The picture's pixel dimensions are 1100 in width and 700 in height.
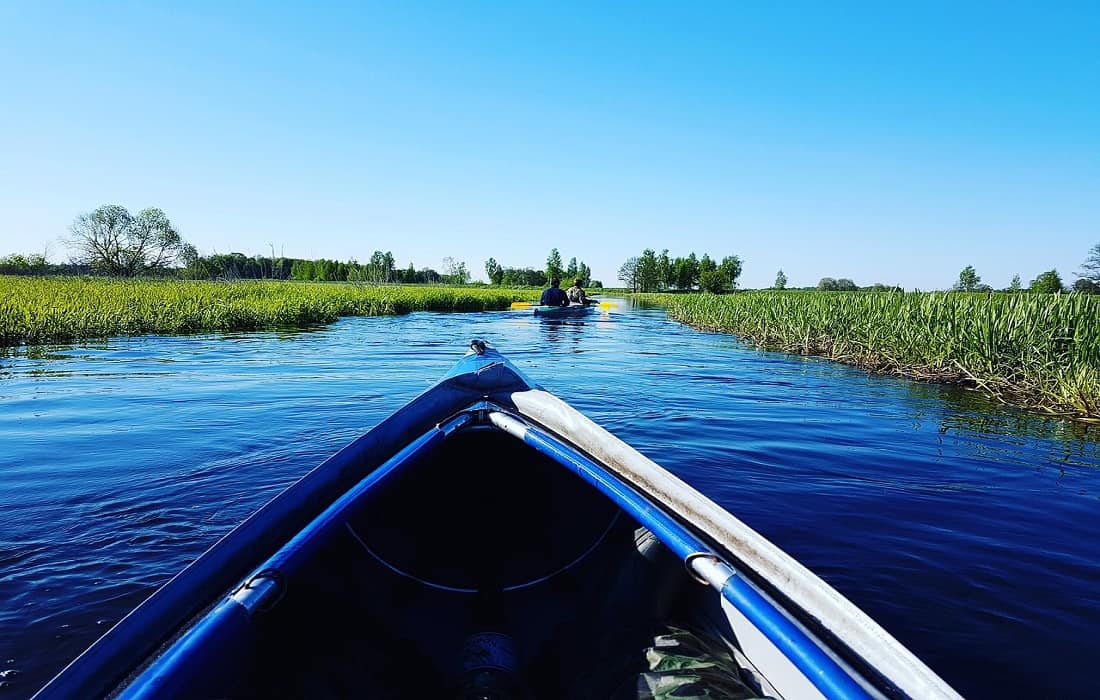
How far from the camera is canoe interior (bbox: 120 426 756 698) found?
222 cm

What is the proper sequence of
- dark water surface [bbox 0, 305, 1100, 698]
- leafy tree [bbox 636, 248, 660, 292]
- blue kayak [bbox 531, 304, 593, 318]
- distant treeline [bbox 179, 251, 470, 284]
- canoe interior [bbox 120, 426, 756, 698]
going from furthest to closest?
leafy tree [bbox 636, 248, 660, 292], distant treeline [bbox 179, 251, 470, 284], blue kayak [bbox 531, 304, 593, 318], dark water surface [bbox 0, 305, 1100, 698], canoe interior [bbox 120, 426, 756, 698]

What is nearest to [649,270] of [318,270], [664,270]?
[664,270]

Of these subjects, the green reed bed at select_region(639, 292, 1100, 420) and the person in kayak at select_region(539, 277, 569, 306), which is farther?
the person in kayak at select_region(539, 277, 569, 306)

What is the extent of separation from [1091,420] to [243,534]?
364 inches

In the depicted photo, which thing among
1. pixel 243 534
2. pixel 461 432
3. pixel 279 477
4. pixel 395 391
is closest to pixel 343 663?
pixel 243 534

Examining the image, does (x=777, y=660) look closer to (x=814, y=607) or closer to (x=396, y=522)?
(x=814, y=607)

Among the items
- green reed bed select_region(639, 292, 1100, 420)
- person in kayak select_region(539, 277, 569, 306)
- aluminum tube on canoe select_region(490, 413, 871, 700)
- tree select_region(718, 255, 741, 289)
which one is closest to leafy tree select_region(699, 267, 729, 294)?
tree select_region(718, 255, 741, 289)

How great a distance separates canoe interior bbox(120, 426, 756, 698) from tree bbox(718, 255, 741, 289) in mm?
86708

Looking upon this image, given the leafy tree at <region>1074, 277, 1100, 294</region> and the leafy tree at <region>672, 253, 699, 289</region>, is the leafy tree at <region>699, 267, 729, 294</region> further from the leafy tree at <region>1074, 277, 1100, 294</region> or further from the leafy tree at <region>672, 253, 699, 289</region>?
the leafy tree at <region>1074, 277, 1100, 294</region>

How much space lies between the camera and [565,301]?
22.1 m

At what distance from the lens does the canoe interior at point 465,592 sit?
2217 millimetres

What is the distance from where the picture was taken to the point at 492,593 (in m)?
3.02

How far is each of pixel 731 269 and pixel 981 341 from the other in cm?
9015

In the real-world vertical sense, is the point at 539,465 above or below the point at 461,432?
below
